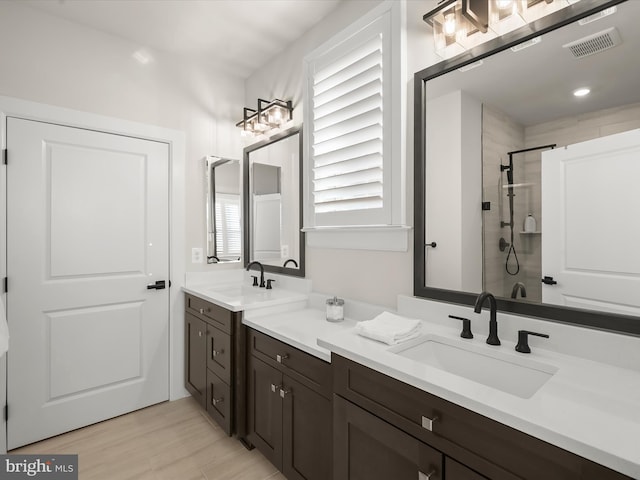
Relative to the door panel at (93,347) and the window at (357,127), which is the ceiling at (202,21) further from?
the door panel at (93,347)

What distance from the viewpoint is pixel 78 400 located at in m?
2.30

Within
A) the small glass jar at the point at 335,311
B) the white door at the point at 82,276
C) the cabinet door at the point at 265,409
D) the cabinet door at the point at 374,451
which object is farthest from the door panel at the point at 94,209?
the cabinet door at the point at 374,451

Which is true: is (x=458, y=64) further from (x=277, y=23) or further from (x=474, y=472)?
(x=474, y=472)

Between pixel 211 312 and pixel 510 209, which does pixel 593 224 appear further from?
pixel 211 312

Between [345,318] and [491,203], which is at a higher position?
[491,203]

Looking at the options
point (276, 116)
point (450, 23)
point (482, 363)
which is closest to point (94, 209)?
point (276, 116)

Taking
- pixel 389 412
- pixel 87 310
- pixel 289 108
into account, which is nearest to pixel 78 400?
pixel 87 310

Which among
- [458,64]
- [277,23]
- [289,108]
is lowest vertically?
[458,64]

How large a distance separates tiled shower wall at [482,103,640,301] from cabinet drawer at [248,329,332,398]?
0.80 meters

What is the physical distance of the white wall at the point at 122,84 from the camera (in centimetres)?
213

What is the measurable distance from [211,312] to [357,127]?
1504 millimetres

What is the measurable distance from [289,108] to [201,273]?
1517mm

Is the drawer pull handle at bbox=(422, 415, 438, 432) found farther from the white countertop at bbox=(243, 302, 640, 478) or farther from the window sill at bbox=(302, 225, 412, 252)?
the window sill at bbox=(302, 225, 412, 252)

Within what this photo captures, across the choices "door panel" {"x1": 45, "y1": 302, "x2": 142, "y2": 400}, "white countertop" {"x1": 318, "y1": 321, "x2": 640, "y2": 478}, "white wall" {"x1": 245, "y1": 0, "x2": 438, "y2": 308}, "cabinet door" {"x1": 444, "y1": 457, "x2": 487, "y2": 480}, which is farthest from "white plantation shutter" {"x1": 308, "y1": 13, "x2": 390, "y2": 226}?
"door panel" {"x1": 45, "y1": 302, "x2": 142, "y2": 400}
